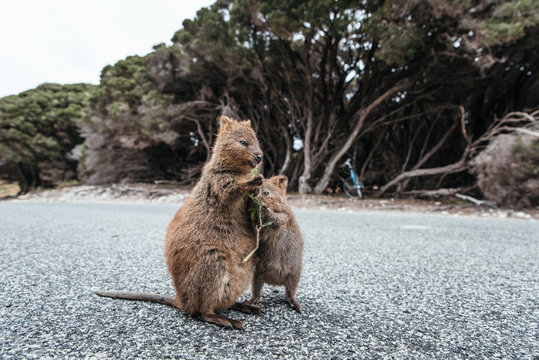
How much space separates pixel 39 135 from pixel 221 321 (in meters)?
22.0

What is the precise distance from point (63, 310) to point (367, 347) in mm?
1841

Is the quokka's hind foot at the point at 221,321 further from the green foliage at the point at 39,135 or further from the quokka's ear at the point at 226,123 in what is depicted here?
the green foliage at the point at 39,135

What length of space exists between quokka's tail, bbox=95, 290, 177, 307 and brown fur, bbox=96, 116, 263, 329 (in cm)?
4

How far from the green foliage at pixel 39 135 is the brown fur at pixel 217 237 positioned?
18811mm

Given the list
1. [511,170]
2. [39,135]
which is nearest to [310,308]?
[511,170]

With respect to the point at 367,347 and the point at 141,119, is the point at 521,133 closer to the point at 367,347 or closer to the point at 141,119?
the point at 367,347

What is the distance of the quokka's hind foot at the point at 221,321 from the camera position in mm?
1649

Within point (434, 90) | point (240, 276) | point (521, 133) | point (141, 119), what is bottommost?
point (240, 276)

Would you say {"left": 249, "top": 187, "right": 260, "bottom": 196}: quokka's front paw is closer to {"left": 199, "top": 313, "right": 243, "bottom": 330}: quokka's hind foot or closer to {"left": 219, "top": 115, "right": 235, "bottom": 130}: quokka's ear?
{"left": 219, "top": 115, "right": 235, "bottom": 130}: quokka's ear

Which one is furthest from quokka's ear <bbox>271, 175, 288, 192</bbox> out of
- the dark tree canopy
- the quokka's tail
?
the dark tree canopy

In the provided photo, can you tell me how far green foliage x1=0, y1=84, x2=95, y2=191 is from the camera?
17609mm

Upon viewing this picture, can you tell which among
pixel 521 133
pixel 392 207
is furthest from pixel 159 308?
pixel 521 133

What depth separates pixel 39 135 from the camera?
59.5 ft

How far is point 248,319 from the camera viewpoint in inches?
71.0
